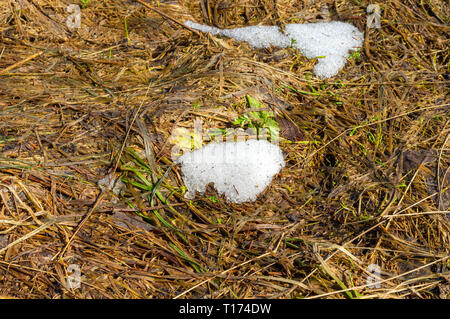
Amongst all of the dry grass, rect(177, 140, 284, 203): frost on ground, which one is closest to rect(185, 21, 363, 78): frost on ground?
the dry grass

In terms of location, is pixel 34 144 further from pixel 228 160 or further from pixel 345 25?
pixel 345 25

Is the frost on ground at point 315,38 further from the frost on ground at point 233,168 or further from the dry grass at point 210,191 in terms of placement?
the frost on ground at point 233,168

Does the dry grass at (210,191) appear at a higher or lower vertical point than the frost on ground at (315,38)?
lower

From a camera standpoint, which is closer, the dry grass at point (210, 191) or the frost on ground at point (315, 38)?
the dry grass at point (210, 191)

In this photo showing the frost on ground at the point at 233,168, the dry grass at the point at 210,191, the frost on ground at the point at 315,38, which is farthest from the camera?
the frost on ground at the point at 315,38

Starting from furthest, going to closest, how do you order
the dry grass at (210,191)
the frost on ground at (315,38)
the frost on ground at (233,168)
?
the frost on ground at (315,38)
the frost on ground at (233,168)
the dry grass at (210,191)

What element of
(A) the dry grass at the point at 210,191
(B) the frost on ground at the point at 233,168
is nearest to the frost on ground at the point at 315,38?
(A) the dry grass at the point at 210,191

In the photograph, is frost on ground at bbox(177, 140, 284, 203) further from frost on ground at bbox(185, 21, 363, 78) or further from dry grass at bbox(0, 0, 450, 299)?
frost on ground at bbox(185, 21, 363, 78)
